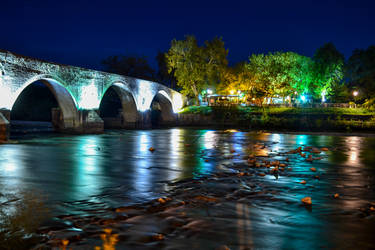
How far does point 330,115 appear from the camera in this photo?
1720 inches

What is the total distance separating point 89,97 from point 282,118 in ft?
82.5

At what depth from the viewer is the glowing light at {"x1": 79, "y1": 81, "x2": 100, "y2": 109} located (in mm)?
29938

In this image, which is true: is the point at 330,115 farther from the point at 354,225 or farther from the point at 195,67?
the point at 354,225

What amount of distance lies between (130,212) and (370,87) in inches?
2374

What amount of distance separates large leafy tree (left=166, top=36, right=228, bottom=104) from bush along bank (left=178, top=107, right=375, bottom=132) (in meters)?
5.39

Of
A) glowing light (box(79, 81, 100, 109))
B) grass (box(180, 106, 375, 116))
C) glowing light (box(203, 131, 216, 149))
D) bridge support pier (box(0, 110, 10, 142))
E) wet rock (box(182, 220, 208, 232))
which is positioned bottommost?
wet rock (box(182, 220, 208, 232))

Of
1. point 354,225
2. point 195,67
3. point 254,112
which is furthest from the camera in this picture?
point 195,67

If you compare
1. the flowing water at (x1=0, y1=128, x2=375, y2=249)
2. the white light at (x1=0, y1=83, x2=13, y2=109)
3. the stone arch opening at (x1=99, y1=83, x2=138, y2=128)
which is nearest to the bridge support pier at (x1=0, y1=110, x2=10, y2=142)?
the white light at (x1=0, y1=83, x2=13, y2=109)

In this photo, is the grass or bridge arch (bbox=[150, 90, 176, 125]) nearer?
the grass

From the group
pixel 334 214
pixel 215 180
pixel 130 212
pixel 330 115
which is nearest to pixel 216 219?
pixel 130 212

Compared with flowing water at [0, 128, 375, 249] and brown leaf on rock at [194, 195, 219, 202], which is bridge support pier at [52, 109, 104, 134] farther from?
brown leaf on rock at [194, 195, 219, 202]

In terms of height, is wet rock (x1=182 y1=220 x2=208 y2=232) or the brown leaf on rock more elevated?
the brown leaf on rock

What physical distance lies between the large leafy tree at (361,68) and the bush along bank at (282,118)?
17676mm

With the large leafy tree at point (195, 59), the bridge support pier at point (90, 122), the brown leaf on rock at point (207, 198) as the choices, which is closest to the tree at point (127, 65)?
the large leafy tree at point (195, 59)
